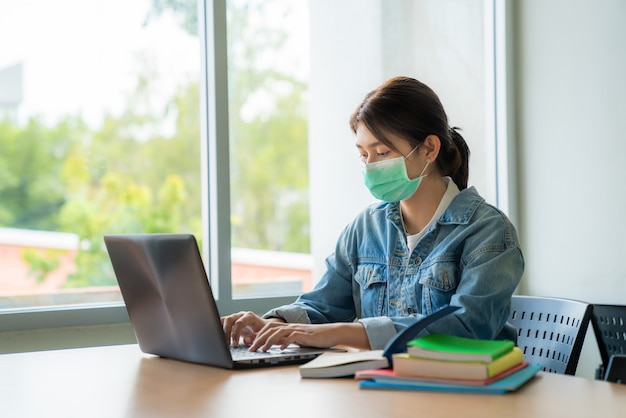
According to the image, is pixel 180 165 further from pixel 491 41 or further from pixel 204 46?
pixel 491 41

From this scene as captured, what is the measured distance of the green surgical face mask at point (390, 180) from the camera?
188 cm

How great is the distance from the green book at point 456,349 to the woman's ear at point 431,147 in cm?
68

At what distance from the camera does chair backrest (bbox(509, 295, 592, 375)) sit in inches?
71.4

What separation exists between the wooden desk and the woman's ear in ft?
2.28

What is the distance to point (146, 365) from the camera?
1563 mm

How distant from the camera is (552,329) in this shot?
6.32ft

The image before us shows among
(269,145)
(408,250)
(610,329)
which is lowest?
(610,329)

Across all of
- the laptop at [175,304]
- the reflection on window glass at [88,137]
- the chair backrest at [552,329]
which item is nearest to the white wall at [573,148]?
the chair backrest at [552,329]

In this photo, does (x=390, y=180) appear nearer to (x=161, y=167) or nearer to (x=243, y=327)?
(x=243, y=327)

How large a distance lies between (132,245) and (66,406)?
0.42 meters

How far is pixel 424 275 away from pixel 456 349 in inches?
22.0

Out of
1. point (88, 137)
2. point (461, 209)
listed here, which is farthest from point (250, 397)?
point (88, 137)

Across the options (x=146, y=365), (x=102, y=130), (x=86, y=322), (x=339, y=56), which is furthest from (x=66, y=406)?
(x=339, y=56)

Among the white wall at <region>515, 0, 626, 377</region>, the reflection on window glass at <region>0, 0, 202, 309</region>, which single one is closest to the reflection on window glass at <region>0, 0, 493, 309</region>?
the reflection on window glass at <region>0, 0, 202, 309</region>
